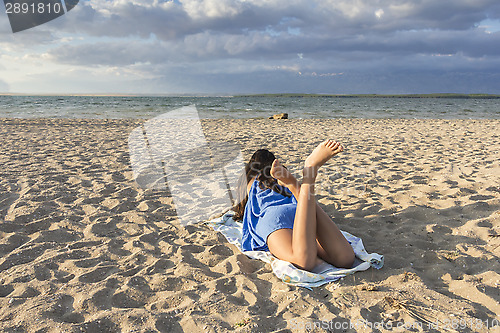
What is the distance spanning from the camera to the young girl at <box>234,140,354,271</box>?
2.52 meters

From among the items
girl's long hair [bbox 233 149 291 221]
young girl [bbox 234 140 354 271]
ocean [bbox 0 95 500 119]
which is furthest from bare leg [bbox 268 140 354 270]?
ocean [bbox 0 95 500 119]

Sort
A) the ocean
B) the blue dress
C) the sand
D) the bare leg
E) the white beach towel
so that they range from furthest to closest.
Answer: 1. the ocean
2. the blue dress
3. the white beach towel
4. the bare leg
5. the sand

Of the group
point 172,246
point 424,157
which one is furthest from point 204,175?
point 424,157

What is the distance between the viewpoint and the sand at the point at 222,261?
2170 millimetres

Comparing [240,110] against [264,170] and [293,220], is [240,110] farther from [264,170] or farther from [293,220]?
[293,220]

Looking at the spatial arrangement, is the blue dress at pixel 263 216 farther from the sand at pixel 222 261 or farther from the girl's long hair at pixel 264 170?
the sand at pixel 222 261

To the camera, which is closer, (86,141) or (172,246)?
(172,246)

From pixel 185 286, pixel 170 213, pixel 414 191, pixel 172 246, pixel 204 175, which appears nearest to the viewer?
pixel 185 286

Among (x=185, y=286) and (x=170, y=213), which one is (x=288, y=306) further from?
(x=170, y=213)

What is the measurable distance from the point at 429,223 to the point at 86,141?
903 cm

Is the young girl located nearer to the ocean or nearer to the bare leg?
the bare leg

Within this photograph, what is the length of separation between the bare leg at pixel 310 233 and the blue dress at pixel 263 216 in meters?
A: 0.09

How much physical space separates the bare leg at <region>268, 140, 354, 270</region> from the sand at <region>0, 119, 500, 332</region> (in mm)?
229

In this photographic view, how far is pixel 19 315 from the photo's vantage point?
2.19 metres
